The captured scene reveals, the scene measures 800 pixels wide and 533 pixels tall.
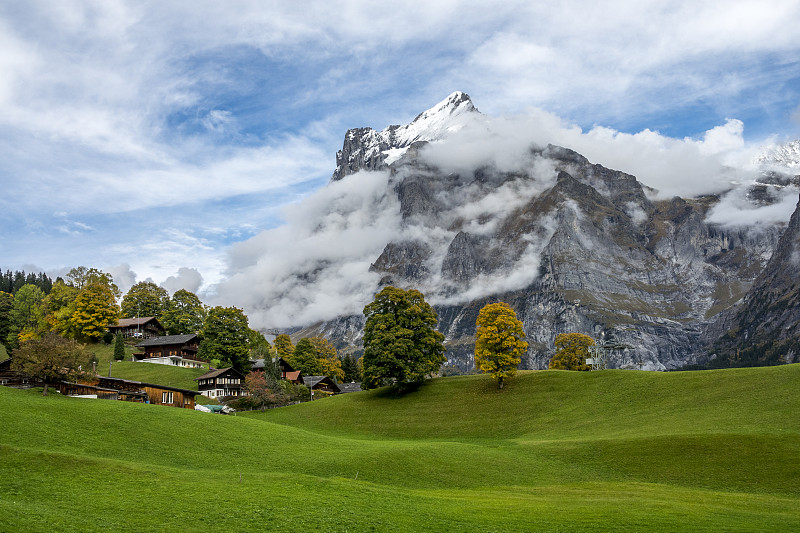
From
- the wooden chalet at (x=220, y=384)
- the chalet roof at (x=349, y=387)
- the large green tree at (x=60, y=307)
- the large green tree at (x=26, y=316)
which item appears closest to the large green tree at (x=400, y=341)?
the wooden chalet at (x=220, y=384)

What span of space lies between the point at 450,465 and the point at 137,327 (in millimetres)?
113818

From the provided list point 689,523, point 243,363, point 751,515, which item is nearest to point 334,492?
point 689,523

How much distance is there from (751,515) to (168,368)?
100354 mm

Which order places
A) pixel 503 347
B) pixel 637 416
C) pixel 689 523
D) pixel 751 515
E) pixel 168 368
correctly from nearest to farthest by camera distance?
pixel 689 523, pixel 751 515, pixel 637 416, pixel 503 347, pixel 168 368

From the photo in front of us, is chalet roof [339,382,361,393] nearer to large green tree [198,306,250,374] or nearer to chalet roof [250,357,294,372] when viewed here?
chalet roof [250,357,294,372]

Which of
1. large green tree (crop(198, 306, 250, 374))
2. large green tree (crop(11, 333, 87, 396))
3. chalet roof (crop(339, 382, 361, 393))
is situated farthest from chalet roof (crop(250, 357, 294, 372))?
large green tree (crop(11, 333, 87, 396))

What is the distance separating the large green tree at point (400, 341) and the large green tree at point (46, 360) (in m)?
38.7

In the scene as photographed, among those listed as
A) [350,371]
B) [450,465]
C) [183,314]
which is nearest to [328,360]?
[350,371]

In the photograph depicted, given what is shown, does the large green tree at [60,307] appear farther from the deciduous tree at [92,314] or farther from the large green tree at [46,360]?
the large green tree at [46,360]

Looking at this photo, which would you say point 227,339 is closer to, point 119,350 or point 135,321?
point 119,350

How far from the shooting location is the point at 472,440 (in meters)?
61.8

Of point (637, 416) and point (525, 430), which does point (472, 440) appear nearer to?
point (525, 430)

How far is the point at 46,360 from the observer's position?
56.3 meters

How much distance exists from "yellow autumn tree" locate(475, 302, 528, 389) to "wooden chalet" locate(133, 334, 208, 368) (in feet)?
222
